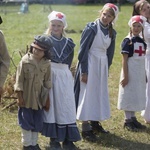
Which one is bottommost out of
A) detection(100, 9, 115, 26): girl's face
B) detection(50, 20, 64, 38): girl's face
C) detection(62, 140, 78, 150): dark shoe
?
detection(62, 140, 78, 150): dark shoe

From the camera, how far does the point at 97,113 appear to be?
5.36 m

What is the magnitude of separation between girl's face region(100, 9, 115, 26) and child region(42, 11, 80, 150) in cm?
61

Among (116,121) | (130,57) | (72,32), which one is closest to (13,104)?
(116,121)

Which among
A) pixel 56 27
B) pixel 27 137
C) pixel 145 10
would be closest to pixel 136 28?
pixel 145 10

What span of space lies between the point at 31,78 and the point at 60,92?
0.40 m

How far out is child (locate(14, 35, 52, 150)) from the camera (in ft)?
14.9

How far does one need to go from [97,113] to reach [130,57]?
83cm

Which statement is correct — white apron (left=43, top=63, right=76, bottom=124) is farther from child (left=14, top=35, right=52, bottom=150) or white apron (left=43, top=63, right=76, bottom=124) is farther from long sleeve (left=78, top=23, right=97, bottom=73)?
long sleeve (left=78, top=23, right=97, bottom=73)

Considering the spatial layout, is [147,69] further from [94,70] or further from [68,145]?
[68,145]

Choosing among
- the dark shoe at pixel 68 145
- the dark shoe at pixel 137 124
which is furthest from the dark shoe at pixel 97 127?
the dark shoe at pixel 68 145

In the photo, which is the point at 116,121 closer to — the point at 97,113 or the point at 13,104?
the point at 97,113

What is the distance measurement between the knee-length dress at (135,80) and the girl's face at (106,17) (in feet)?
1.43

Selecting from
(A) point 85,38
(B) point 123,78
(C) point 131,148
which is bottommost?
(C) point 131,148

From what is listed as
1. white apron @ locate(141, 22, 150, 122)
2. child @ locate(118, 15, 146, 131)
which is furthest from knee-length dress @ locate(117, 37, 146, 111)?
white apron @ locate(141, 22, 150, 122)
